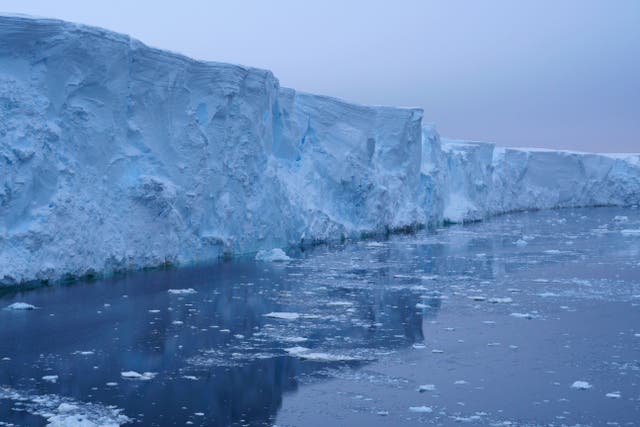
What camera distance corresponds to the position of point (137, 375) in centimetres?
580

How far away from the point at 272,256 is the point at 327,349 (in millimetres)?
7170

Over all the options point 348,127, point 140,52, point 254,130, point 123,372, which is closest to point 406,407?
point 123,372

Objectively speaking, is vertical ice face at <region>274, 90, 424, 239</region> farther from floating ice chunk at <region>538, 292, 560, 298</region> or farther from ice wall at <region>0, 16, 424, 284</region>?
floating ice chunk at <region>538, 292, 560, 298</region>

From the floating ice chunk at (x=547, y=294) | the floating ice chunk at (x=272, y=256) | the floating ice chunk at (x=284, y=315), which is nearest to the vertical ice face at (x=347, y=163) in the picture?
the floating ice chunk at (x=272, y=256)

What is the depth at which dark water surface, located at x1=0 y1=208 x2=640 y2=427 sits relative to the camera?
5.00 metres

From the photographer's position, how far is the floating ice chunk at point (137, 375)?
575 cm

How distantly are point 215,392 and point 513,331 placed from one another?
3.54 metres

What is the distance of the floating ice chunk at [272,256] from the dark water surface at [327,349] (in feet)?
4.54

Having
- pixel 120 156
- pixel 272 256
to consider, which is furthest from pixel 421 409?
pixel 272 256

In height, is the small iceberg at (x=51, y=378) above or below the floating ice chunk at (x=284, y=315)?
below

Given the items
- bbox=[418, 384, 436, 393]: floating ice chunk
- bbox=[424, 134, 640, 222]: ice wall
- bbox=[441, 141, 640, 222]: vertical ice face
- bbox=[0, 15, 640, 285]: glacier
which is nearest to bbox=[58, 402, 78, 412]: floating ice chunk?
bbox=[418, 384, 436, 393]: floating ice chunk

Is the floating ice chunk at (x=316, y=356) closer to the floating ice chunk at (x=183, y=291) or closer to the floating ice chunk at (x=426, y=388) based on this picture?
the floating ice chunk at (x=426, y=388)

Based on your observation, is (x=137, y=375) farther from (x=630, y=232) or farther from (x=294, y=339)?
(x=630, y=232)

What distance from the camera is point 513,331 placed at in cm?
765
